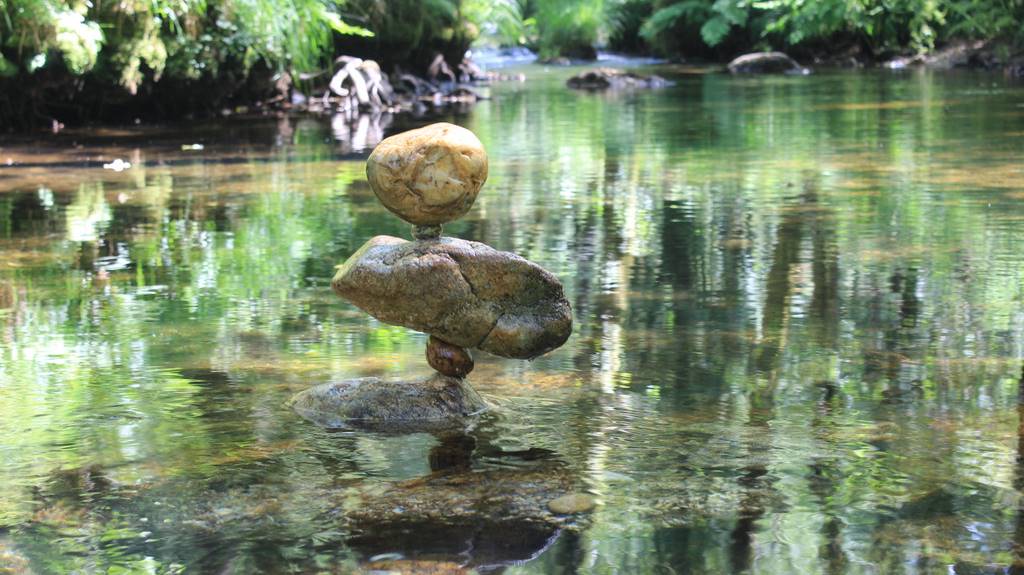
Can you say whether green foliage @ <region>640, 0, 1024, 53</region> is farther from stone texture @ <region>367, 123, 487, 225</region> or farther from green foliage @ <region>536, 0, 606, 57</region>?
stone texture @ <region>367, 123, 487, 225</region>

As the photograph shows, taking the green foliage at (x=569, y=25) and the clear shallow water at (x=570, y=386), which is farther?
the green foliage at (x=569, y=25)

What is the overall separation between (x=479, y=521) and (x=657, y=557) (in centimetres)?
61

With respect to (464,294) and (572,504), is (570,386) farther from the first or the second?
(572,504)

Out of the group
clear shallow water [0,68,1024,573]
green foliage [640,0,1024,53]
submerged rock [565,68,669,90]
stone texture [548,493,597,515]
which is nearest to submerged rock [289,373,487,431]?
clear shallow water [0,68,1024,573]

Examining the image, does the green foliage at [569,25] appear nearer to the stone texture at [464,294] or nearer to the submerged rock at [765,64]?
the submerged rock at [765,64]

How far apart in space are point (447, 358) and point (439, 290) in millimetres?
323

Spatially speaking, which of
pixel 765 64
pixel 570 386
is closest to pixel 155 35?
pixel 570 386

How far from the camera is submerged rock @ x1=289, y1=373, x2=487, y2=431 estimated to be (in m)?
5.55

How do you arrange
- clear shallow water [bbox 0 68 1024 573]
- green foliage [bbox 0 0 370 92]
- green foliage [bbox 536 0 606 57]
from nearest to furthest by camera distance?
clear shallow water [bbox 0 68 1024 573] → green foliage [bbox 0 0 370 92] → green foliage [bbox 536 0 606 57]

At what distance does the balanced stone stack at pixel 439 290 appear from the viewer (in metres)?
5.51

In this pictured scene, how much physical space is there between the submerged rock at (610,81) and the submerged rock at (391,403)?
27.1 metres

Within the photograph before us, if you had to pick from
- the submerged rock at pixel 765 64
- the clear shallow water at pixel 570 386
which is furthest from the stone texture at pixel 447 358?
the submerged rock at pixel 765 64

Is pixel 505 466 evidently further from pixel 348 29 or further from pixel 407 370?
pixel 348 29

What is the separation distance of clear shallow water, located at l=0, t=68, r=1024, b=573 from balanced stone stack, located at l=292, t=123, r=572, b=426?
0.26 m
